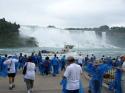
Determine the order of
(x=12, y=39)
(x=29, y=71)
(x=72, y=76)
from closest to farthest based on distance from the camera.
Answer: (x=72, y=76) → (x=29, y=71) → (x=12, y=39)

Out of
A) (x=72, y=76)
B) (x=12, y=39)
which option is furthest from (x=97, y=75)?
(x=12, y=39)

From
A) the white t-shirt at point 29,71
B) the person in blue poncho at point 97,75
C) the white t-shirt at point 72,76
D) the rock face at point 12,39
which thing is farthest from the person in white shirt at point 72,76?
the rock face at point 12,39

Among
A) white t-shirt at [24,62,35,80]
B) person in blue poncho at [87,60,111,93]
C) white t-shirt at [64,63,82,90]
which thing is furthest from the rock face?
white t-shirt at [64,63,82,90]

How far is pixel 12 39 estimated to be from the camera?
449 feet

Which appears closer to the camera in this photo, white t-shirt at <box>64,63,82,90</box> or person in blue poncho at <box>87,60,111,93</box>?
white t-shirt at <box>64,63,82,90</box>

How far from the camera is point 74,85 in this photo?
401 inches

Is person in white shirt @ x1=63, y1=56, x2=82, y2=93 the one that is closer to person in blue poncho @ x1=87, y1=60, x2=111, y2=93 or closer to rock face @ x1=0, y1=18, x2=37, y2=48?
person in blue poncho @ x1=87, y1=60, x2=111, y2=93

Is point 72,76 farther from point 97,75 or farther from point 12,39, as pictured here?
point 12,39

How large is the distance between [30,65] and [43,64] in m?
12.4

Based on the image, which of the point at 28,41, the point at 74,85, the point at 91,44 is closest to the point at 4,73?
the point at 74,85

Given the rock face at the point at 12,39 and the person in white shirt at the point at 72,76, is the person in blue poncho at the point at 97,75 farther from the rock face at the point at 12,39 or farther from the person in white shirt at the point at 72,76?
the rock face at the point at 12,39

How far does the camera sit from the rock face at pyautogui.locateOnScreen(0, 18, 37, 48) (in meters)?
132

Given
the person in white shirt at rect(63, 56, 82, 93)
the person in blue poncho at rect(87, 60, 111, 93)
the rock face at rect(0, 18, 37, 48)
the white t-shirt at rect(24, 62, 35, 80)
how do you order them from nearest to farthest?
1. the person in white shirt at rect(63, 56, 82, 93)
2. the person in blue poncho at rect(87, 60, 111, 93)
3. the white t-shirt at rect(24, 62, 35, 80)
4. the rock face at rect(0, 18, 37, 48)

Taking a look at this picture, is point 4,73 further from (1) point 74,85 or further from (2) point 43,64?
(1) point 74,85
